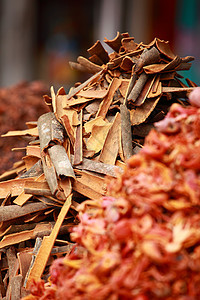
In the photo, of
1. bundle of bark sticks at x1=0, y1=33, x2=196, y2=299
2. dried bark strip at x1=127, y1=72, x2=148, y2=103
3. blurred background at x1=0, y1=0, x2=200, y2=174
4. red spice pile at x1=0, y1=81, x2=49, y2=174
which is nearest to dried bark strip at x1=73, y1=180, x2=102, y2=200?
bundle of bark sticks at x1=0, y1=33, x2=196, y2=299

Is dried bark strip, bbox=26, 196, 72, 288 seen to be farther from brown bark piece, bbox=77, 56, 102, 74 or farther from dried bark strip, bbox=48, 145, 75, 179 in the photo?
brown bark piece, bbox=77, 56, 102, 74

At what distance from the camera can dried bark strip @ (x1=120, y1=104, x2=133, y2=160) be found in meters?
0.83

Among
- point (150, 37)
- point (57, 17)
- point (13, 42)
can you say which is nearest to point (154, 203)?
point (150, 37)

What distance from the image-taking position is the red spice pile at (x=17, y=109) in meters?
1.51

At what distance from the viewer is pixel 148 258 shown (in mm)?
476

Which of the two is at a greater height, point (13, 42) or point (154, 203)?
point (154, 203)

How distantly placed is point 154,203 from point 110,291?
120 mm

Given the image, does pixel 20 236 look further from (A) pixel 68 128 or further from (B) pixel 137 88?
(B) pixel 137 88

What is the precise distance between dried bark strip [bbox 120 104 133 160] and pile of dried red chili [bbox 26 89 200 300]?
27 centimetres

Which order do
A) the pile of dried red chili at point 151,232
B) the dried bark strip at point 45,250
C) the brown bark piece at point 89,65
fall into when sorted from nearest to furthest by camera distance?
the pile of dried red chili at point 151,232
the dried bark strip at point 45,250
the brown bark piece at point 89,65

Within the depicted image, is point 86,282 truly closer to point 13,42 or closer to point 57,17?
point 13,42

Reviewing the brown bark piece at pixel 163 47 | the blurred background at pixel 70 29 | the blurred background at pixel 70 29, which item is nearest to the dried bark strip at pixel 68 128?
the brown bark piece at pixel 163 47

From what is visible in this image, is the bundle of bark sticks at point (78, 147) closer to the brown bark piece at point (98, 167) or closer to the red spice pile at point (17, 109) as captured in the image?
the brown bark piece at point (98, 167)

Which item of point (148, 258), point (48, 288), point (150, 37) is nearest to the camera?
point (148, 258)
